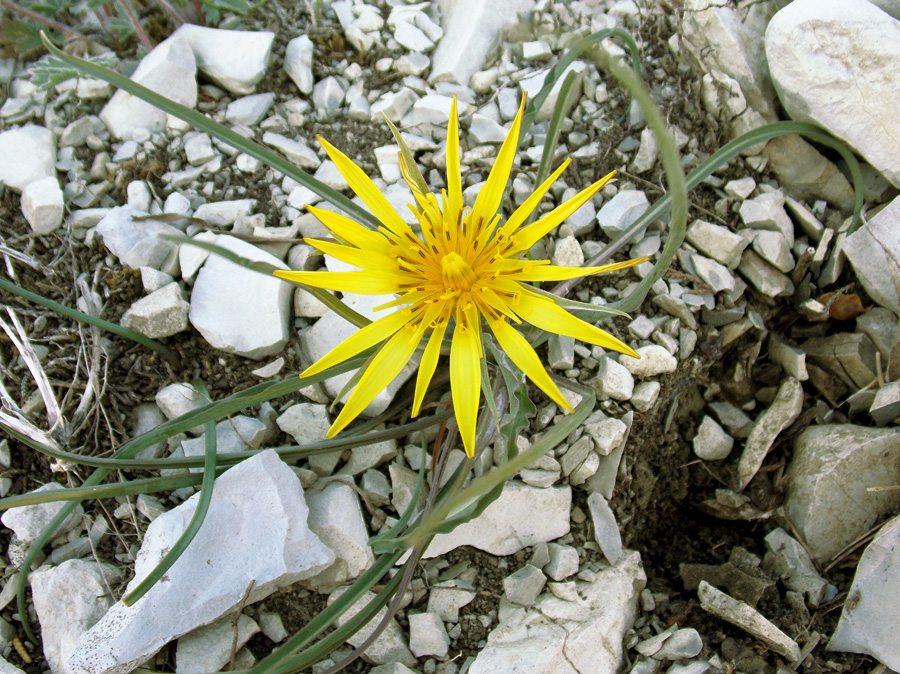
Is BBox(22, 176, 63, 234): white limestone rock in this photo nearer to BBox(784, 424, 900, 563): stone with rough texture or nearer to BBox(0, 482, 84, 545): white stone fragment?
BBox(0, 482, 84, 545): white stone fragment

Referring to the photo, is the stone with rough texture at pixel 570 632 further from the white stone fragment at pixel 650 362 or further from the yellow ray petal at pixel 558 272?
the yellow ray petal at pixel 558 272

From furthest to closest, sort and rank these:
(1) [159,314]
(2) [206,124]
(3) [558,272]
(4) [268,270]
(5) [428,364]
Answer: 1. (1) [159,314]
2. (2) [206,124]
3. (5) [428,364]
4. (3) [558,272]
5. (4) [268,270]

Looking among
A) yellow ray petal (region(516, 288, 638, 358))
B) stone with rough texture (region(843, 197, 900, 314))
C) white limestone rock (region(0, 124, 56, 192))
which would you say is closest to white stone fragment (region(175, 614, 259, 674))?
yellow ray petal (region(516, 288, 638, 358))

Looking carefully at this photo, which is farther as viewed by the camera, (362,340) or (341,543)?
(341,543)

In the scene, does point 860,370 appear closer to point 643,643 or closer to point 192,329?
point 643,643

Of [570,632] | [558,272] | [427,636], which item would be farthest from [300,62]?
[570,632]

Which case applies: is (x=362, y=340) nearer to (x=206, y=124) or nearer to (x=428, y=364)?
(x=428, y=364)

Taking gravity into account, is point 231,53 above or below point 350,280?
above

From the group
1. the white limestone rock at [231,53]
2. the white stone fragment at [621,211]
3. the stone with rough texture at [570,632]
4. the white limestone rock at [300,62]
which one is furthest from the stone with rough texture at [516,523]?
the white limestone rock at [231,53]

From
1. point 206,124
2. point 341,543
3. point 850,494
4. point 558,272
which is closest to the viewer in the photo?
point 558,272
